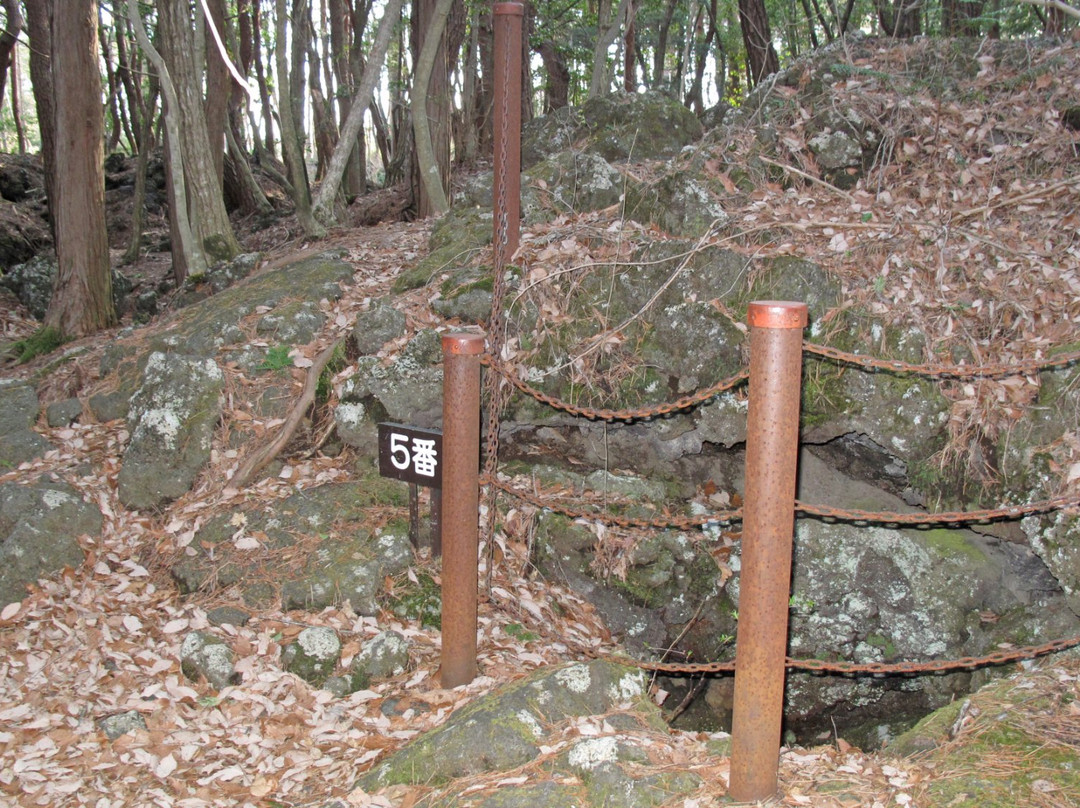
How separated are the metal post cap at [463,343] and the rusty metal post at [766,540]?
1271 mm

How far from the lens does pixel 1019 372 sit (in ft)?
15.7

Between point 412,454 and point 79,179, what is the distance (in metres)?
6.37

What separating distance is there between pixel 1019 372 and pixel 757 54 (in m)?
6.12

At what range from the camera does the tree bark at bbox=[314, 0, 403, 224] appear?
7.81 m

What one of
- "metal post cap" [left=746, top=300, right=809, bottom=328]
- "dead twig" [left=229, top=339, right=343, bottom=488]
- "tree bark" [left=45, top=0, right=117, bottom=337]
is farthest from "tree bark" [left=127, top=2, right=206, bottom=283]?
"metal post cap" [left=746, top=300, right=809, bottom=328]

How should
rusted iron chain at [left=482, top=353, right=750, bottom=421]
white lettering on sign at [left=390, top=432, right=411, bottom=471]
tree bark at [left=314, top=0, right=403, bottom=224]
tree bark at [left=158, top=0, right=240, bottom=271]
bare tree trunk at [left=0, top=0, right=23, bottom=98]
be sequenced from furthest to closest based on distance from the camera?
bare tree trunk at [left=0, top=0, right=23, bottom=98]
tree bark at [left=158, top=0, right=240, bottom=271]
tree bark at [left=314, top=0, right=403, bottom=224]
white lettering on sign at [left=390, top=432, right=411, bottom=471]
rusted iron chain at [left=482, top=353, right=750, bottom=421]

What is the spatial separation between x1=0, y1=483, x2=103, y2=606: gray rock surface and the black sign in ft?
7.30

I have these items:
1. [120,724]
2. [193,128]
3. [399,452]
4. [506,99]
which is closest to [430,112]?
[193,128]

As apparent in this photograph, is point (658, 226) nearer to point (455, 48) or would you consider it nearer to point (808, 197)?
point (808, 197)

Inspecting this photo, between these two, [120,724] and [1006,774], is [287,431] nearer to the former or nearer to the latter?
[120,724]

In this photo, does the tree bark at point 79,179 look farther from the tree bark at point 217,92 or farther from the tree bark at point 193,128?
the tree bark at point 217,92

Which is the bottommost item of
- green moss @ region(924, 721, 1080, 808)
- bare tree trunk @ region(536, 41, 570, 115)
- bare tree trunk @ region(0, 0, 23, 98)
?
green moss @ region(924, 721, 1080, 808)

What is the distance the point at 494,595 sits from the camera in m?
4.61

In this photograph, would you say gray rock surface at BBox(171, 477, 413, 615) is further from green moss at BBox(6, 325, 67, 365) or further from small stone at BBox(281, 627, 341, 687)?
green moss at BBox(6, 325, 67, 365)
